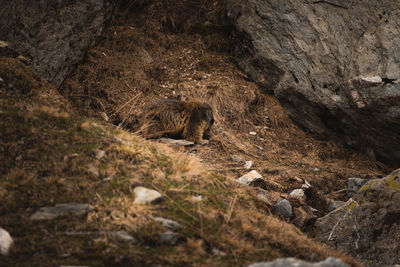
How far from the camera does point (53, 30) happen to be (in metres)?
6.41

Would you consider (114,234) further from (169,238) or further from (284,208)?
(284,208)

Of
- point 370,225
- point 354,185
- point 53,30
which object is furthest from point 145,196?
point 53,30

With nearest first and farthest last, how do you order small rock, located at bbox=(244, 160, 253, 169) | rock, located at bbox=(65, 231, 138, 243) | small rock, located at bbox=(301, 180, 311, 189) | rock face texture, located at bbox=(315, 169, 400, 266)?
rock, located at bbox=(65, 231, 138, 243) < rock face texture, located at bbox=(315, 169, 400, 266) < small rock, located at bbox=(301, 180, 311, 189) < small rock, located at bbox=(244, 160, 253, 169)

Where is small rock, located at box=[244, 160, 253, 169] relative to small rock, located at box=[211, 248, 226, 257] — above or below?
below

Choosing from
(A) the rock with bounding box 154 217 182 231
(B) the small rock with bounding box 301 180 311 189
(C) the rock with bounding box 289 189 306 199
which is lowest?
(C) the rock with bounding box 289 189 306 199

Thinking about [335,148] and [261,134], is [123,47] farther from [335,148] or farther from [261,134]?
[335,148]

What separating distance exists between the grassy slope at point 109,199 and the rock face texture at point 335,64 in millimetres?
4067

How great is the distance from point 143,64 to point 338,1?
4.58m

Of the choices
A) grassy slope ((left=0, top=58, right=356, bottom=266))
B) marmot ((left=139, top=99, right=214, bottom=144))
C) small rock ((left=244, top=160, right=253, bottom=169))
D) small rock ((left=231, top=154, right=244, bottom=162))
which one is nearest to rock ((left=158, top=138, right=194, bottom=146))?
marmot ((left=139, top=99, right=214, bottom=144))

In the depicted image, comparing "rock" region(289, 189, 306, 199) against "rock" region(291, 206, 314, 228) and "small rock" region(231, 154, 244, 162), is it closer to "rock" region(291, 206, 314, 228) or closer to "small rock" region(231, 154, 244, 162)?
"rock" region(291, 206, 314, 228)

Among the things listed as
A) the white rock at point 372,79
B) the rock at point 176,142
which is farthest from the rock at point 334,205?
the white rock at point 372,79

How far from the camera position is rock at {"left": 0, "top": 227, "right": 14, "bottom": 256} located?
227cm

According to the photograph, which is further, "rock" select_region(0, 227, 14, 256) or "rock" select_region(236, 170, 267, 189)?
"rock" select_region(236, 170, 267, 189)

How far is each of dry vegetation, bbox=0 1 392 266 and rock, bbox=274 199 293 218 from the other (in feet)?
1.34
